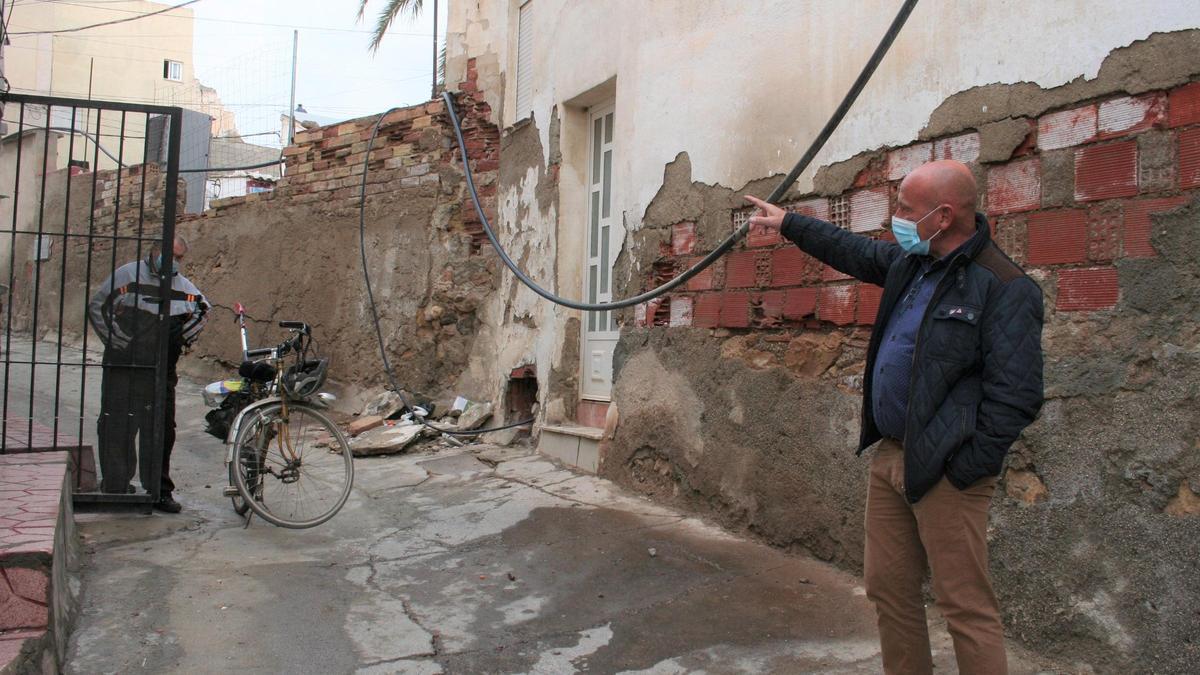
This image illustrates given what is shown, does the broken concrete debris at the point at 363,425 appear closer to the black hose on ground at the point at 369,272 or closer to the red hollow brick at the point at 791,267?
the black hose on ground at the point at 369,272

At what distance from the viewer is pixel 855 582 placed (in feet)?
12.2

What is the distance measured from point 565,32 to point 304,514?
12.6 feet

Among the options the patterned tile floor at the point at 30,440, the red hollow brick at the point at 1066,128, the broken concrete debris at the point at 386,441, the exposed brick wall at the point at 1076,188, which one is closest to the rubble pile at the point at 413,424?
the broken concrete debris at the point at 386,441

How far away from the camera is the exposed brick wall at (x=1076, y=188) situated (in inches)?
108

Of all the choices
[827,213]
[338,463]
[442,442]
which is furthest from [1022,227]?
[442,442]

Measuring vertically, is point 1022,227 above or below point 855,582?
above

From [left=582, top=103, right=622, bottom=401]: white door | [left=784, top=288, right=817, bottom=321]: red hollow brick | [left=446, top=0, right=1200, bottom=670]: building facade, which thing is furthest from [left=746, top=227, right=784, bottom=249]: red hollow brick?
[left=582, top=103, right=622, bottom=401]: white door

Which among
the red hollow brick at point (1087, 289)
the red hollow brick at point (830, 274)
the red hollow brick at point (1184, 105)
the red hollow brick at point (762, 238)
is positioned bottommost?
the red hollow brick at point (1087, 289)

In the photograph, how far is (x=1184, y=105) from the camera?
8.91 feet

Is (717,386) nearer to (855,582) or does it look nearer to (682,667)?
(855,582)

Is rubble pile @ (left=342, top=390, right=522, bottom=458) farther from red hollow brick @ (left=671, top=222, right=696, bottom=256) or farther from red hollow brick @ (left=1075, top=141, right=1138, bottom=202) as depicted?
red hollow brick @ (left=1075, top=141, right=1138, bottom=202)

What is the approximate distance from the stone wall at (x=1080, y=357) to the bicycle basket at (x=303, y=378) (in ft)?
8.36

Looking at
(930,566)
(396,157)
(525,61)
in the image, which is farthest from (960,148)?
(396,157)

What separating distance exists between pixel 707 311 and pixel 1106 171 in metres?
2.11
